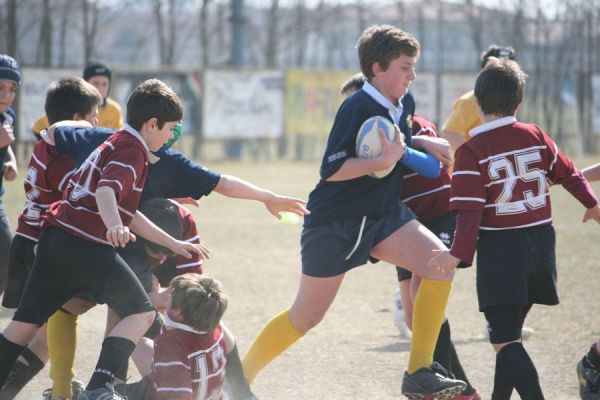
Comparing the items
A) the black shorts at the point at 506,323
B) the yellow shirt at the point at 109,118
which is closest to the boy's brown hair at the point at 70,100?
the black shorts at the point at 506,323

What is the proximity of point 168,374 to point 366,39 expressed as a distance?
1.82 m

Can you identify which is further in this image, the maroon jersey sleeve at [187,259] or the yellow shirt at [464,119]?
the yellow shirt at [464,119]

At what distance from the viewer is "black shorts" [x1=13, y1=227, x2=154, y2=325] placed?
4.22 m

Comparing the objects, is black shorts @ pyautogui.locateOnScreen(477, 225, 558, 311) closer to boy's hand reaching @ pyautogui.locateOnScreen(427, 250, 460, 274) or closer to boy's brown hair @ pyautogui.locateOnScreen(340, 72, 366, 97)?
boy's hand reaching @ pyautogui.locateOnScreen(427, 250, 460, 274)

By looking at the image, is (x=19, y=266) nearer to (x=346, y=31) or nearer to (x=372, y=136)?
(x=372, y=136)

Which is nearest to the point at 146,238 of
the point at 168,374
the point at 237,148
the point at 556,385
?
the point at 168,374

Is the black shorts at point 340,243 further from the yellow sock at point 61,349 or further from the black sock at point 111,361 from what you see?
the yellow sock at point 61,349

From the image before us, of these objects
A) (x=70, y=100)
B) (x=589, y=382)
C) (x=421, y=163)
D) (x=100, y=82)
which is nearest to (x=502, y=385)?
(x=589, y=382)

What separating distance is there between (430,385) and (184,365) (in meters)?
1.14

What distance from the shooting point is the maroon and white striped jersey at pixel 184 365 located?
13.8 ft

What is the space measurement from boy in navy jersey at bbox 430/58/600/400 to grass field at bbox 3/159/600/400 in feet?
3.04

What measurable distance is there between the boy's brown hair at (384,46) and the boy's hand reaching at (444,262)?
933 mm

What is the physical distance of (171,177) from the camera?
181 inches

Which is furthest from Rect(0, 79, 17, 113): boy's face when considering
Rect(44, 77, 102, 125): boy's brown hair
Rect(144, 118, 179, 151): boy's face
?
Rect(144, 118, 179, 151): boy's face
